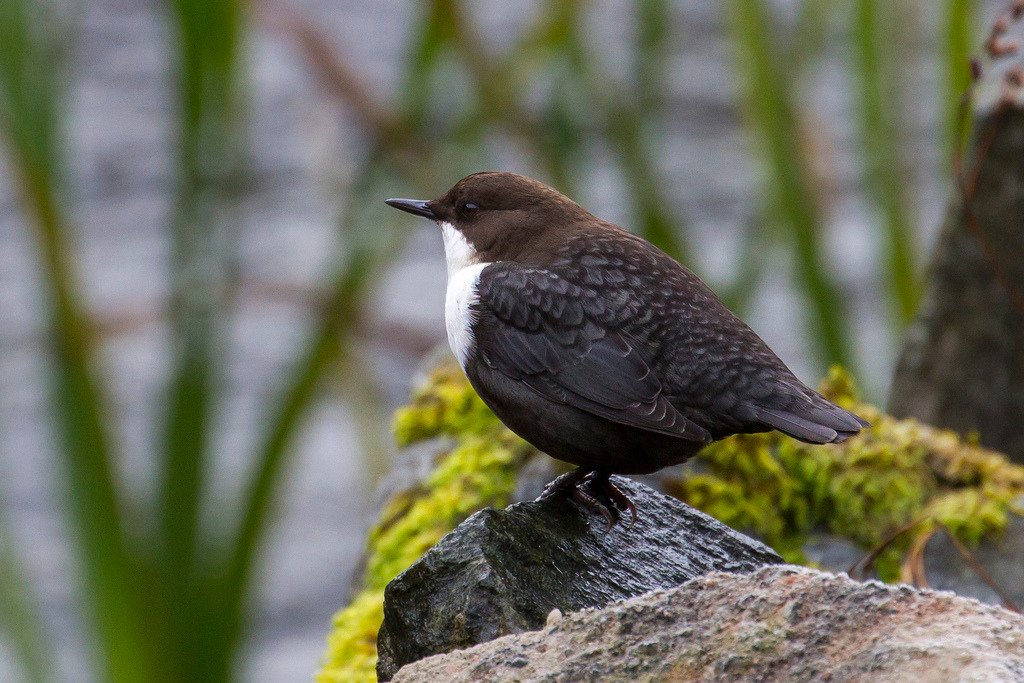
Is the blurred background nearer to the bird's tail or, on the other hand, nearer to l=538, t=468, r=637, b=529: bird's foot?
l=538, t=468, r=637, b=529: bird's foot

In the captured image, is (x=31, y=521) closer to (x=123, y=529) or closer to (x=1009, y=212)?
(x=123, y=529)

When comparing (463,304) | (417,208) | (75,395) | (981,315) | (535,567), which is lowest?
(535,567)

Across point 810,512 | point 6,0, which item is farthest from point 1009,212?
point 6,0

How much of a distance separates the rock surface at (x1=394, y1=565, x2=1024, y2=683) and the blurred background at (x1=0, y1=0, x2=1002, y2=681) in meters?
2.14

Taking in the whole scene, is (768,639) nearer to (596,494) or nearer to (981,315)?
(596,494)

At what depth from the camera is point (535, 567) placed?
247cm

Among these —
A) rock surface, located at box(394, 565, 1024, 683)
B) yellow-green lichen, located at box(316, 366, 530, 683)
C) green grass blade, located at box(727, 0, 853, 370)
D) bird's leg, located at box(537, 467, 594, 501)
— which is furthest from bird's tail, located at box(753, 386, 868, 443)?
green grass blade, located at box(727, 0, 853, 370)

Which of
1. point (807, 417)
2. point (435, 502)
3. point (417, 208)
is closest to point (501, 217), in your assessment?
point (417, 208)

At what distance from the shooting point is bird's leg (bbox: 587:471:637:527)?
2.76 m

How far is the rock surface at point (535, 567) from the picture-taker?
234 centimetres

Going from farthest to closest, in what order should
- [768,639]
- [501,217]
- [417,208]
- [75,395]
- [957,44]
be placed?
[957,44]
[75,395]
[417,208]
[501,217]
[768,639]

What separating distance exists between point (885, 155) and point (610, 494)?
3.28m

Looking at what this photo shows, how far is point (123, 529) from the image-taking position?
3.88 metres

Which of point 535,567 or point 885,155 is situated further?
point 885,155
